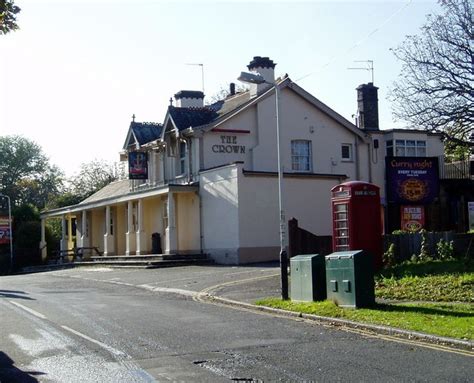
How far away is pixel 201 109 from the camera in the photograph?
3753cm

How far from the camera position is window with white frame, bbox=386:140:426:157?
39.6 metres

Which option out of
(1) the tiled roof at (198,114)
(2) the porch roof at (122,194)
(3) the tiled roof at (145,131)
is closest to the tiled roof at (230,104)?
(1) the tiled roof at (198,114)

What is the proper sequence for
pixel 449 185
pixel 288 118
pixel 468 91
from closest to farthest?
pixel 468 91
pixel 288 118
pixel 449 185

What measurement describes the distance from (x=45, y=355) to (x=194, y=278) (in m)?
15.1

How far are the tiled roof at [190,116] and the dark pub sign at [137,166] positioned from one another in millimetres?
4507

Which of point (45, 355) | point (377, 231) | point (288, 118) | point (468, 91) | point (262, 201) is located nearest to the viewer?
point (45, 355)

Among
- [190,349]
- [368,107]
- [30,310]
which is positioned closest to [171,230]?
[368,107]

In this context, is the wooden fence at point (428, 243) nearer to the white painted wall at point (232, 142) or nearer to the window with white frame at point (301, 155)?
the white painted wall at point (232, 142)

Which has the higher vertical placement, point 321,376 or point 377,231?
point 377,231

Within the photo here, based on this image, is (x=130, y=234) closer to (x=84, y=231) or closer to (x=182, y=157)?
(x=182, y=157)

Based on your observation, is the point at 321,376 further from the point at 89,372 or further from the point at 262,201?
the point at 262,201

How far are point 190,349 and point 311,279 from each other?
5963 millimetres

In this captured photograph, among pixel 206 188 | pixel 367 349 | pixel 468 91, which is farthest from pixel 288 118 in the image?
pixel 367 349

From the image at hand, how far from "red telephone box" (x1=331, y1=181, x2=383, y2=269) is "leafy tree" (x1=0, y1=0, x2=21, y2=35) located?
38.0 feet
